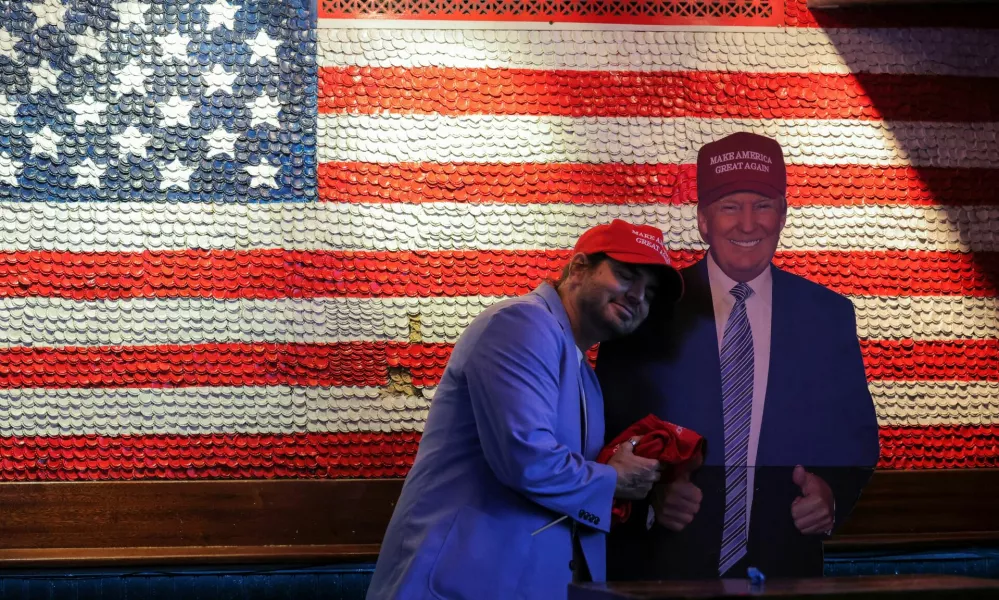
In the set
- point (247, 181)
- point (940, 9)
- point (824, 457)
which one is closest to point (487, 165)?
point (247, 181)

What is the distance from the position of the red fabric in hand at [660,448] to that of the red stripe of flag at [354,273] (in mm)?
998

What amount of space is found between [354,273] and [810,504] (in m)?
1.79

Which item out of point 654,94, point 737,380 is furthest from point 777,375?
point 654,94

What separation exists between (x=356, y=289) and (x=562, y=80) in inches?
44.3

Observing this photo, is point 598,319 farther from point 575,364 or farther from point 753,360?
point 753,360

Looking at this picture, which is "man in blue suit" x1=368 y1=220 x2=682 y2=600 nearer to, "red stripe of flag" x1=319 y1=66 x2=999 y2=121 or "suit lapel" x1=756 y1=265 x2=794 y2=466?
"suit lapel" x1=756 y1=265 x2=794 y2=466

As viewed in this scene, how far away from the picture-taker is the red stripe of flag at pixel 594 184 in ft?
11.2

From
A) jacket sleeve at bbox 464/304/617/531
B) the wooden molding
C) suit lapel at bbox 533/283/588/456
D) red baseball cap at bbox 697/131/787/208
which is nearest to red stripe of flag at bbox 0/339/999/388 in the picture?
the wooden molding

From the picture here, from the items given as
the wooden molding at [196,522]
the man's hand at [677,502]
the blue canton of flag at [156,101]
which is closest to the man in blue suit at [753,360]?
the man's hand at [677,502]

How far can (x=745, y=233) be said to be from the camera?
3133 millimetres

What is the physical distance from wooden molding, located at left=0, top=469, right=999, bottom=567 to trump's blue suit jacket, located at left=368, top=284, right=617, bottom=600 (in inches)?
47.1

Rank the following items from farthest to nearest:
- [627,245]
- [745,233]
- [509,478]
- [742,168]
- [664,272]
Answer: [742,168] < [745,233] < [664,272] < [627,245] < [509,478]

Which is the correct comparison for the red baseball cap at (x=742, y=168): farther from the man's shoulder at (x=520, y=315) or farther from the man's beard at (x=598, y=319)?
the man's shoulder at (x=520, y=315)

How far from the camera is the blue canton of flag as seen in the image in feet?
11.0
